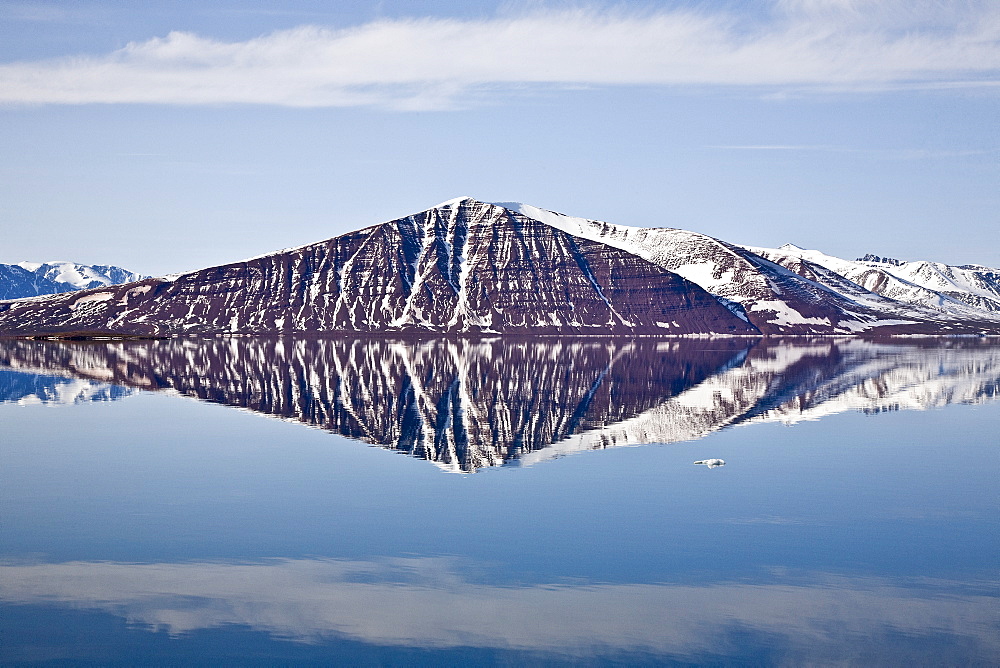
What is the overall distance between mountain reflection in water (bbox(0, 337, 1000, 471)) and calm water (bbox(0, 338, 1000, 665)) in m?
0.79

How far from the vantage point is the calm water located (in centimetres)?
2769

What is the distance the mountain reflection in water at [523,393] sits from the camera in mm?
68312

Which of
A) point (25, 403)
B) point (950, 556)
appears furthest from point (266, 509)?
point (25, 403)

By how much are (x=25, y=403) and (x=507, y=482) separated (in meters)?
58.1

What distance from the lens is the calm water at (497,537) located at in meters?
27.7

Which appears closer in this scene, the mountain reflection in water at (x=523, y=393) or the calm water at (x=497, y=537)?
the calm water at (x=497, y=537)

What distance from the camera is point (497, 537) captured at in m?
38.5

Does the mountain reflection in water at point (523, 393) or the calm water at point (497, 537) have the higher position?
the mountain reflection in water at point (523, 393)

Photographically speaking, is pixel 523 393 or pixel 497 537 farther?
pixel 523 393

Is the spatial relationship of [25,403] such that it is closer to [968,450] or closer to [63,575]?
[63,575]

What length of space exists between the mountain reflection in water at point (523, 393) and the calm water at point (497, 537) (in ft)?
2.58

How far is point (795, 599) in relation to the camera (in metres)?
30.8

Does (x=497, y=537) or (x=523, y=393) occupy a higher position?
(x=523, y=393)

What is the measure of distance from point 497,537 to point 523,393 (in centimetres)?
6188
